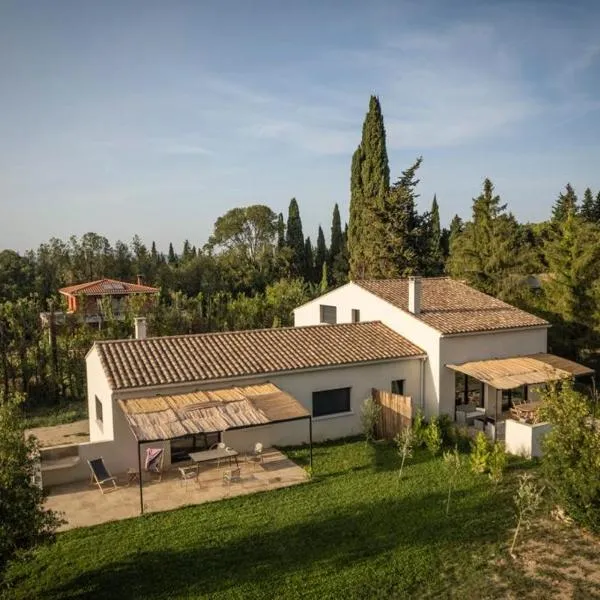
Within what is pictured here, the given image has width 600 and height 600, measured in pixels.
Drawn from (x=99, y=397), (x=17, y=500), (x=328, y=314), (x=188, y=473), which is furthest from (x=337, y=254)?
(x=17, y=500)

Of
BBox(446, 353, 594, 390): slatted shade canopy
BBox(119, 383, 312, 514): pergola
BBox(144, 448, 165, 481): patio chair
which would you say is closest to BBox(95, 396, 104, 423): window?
BBox(119, 383, 312, 514): pergola

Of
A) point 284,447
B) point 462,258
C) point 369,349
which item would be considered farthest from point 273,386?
point 462,258

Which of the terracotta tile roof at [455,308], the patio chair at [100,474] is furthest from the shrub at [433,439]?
the patio chair at [100,474]

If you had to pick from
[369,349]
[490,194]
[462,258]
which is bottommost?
[369,349]

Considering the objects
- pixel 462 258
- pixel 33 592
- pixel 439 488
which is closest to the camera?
pixel 33 592

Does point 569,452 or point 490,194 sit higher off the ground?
point 490,194

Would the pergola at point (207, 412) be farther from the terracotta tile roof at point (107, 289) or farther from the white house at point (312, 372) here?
the terracotta tile roof at point (107, 289)

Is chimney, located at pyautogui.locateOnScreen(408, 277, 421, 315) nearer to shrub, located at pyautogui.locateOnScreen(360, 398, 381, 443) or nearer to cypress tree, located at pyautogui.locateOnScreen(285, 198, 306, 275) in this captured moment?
shrub, located at pyautogui.locateOnScreen(360, 398, 381, 443)

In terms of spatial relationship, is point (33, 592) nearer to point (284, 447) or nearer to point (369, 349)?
point (284, 447)
